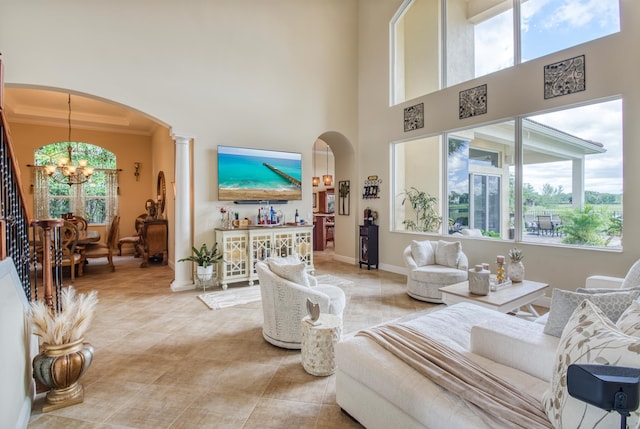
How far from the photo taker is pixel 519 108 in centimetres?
470

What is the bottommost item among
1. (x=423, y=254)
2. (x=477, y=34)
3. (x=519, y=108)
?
(x=423, y=254)

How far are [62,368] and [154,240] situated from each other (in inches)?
217

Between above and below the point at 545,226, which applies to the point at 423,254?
below

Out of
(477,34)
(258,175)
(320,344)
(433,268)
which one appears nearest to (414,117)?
(477,34)

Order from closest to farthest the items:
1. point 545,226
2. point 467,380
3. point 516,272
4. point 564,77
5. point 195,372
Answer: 1. point 467,380
2. point 195,372
3. point 516,272
4. point 564,77
5. point 545,226

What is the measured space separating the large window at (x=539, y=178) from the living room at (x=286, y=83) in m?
0.20

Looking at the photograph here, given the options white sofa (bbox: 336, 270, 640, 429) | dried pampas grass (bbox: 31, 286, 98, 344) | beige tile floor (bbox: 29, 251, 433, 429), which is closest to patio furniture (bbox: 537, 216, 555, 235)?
beige tile floor (bbox: 29, 251, 433, 429)

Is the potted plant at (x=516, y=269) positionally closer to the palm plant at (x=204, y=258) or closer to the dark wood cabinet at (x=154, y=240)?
the palm plant at (x=204, y=258)

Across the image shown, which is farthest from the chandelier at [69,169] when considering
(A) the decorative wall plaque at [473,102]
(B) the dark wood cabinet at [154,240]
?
(A) the decorative wall plaque at [473,102]

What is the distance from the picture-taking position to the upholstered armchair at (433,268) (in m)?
4.46

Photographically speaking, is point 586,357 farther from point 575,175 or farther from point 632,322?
point 575,175

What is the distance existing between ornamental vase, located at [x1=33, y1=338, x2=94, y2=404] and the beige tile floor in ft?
0.32

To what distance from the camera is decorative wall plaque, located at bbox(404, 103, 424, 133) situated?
605cm

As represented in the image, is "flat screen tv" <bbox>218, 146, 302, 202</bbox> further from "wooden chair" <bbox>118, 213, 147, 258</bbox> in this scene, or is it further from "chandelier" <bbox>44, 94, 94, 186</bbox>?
"chandelier" <bbox>44, 94, 94, 186</bbox>
